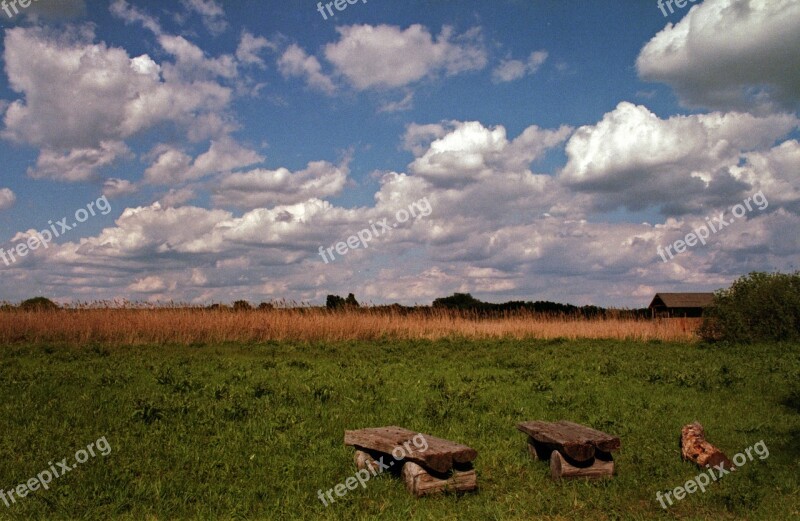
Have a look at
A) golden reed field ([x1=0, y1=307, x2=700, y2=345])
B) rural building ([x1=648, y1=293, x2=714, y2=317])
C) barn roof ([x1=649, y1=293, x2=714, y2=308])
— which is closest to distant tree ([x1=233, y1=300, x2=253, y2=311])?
golden reed field ([x1=0, y1=307, x2=700, y2=345])

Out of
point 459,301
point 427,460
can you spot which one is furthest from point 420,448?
point 459,301

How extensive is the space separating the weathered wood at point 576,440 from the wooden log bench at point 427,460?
44.5 inches

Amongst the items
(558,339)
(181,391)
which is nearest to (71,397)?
(181,391)

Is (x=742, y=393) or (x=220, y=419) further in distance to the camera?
(x=742, y=393)

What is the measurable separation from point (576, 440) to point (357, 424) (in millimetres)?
3623

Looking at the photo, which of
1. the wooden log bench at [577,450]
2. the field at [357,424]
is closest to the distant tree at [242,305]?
the field at [357,424]

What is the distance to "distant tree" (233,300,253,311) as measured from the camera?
A: 25.8m

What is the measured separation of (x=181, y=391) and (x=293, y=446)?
3766 millimetres

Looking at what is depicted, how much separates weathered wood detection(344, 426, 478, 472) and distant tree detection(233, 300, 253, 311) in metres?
19.5

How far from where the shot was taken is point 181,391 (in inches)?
434

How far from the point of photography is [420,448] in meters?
6.61

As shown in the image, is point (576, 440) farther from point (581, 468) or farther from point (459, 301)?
point (459, 301)

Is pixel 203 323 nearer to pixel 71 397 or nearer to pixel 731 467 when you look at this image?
pixel 71 397

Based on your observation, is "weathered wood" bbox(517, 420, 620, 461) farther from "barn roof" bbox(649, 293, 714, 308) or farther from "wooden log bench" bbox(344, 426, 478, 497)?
"barn roof" bbox(649, 293, 714, 308)
